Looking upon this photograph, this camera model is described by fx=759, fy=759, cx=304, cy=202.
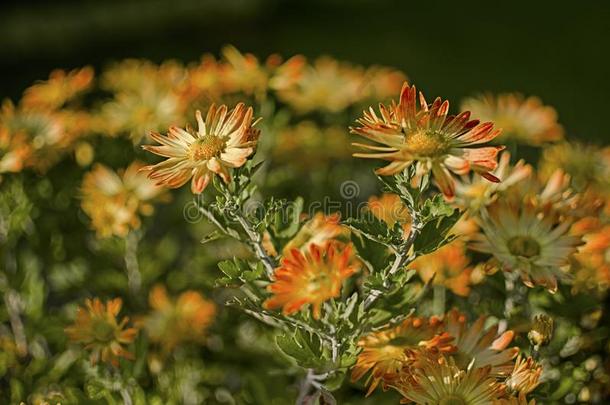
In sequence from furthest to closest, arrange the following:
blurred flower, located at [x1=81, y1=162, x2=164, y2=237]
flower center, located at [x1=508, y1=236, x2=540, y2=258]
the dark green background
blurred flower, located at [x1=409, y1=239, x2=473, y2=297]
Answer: the dark green background
blurred flower, located at [x1=81, y1=162, x2=164, y2=237]
blurred flower, located at [x1=409, y1=239, x2=473, y2=297]
flower center, located at [x1=508, y1=236, x2=540, y2=258]

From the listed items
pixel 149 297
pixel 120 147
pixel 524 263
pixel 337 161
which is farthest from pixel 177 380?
pixel 337 161

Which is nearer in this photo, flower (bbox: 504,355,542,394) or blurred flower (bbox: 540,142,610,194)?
flower (bbox: 504,355,542,394)

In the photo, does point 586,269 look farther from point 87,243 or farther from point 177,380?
point 87,243

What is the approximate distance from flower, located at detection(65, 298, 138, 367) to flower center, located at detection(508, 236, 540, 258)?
22.0 inches

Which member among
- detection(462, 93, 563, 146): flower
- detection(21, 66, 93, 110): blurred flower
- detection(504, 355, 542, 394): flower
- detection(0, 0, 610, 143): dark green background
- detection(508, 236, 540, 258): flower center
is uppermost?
detection(508, 236, 540, 258): flower center

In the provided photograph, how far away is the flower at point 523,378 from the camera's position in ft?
2.95

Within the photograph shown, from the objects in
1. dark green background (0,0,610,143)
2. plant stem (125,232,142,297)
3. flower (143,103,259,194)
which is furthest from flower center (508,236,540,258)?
dark green background (0,0,610,143)

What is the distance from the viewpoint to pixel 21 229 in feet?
4.33

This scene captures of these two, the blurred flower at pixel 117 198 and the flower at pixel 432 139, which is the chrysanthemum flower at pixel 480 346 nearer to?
the flower at pixel 432 139

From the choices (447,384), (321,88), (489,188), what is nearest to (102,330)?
(447,384)

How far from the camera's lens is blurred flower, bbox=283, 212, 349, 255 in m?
1.05

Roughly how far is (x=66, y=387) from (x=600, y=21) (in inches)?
182

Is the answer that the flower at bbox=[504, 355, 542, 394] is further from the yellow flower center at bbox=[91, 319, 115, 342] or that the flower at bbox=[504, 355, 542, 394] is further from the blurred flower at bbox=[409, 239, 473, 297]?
the yellow flower center at bbox=[91, 319, 115, 342]

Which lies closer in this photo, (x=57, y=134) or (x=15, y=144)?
(x=15, y=144)
